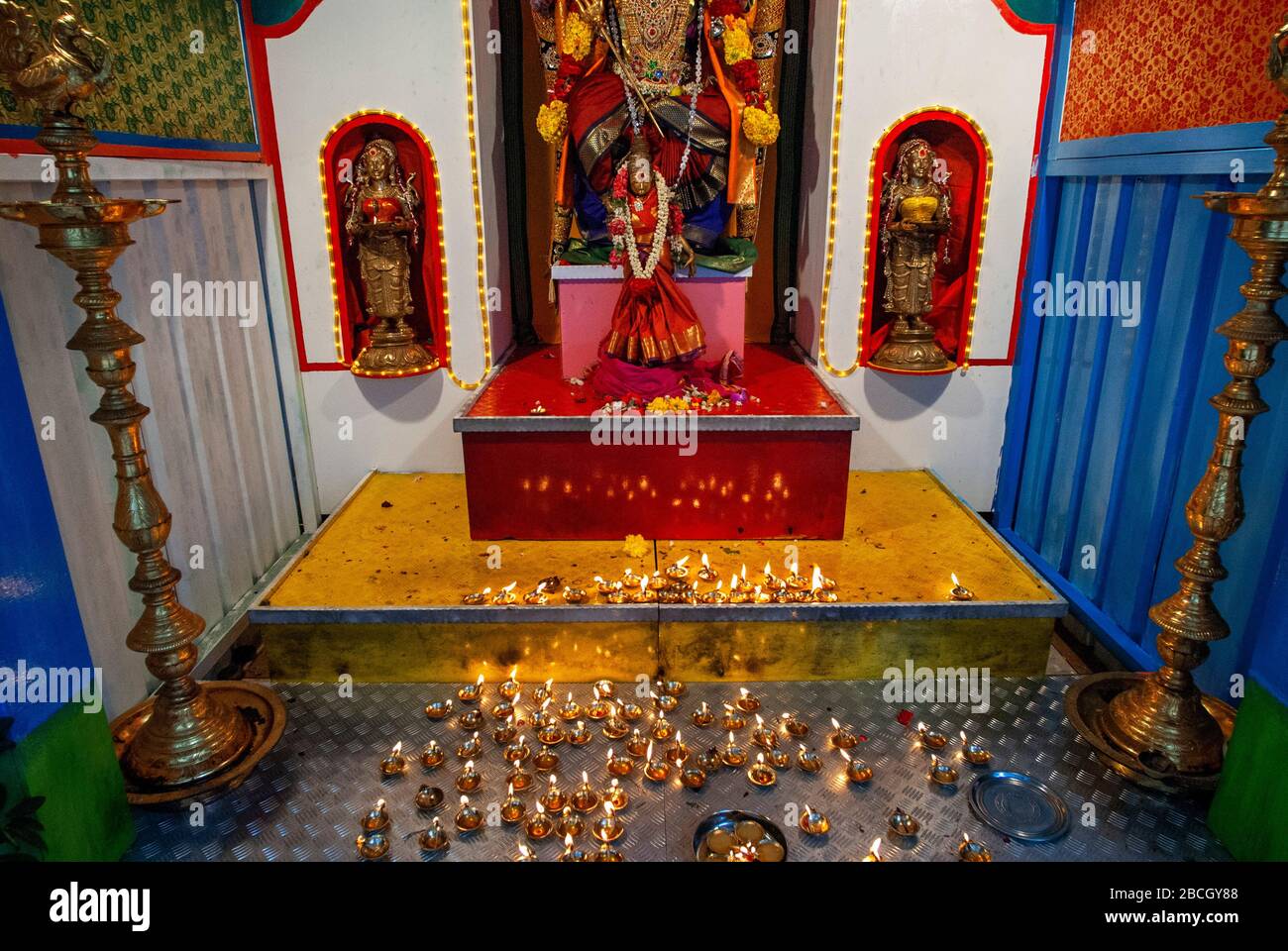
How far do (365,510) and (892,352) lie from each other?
336cm

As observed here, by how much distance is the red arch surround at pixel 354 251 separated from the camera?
5055 millimetres

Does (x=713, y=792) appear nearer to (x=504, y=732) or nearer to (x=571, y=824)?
(x=571, y=824)

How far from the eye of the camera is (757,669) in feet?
12.7

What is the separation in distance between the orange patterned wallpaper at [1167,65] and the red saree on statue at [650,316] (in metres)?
2.35

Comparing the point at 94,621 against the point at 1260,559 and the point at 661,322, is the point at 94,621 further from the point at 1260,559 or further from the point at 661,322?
the point at 1260,559

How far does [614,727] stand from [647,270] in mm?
2532

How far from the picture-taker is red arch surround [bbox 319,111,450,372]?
16.6 feet

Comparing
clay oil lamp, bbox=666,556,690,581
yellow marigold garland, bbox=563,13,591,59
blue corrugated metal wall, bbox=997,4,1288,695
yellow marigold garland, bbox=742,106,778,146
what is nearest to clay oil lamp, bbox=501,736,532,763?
clay oil lamp, bbox=666,556,690,581

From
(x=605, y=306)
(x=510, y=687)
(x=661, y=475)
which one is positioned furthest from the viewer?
(x=605, y=306)

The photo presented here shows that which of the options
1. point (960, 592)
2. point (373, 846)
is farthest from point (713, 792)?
point (960, 592)

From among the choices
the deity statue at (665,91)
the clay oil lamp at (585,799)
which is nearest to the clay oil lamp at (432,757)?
the clay oil lamp at (585,799)

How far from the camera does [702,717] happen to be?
3514 mm

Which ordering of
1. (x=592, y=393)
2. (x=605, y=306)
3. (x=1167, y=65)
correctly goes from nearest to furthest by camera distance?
(x=1167, y=65), (x=592, y=393), (x=605, y=306)

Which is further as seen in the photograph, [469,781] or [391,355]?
[391,355]
